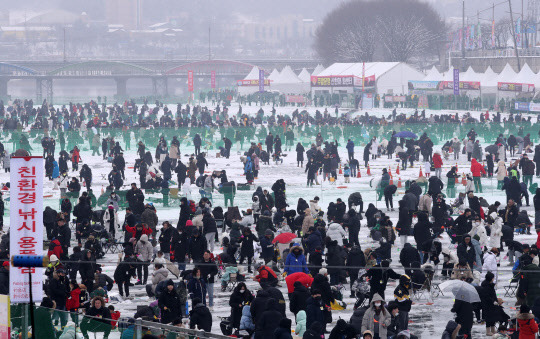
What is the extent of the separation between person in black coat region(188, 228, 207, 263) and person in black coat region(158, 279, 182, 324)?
3193 mm

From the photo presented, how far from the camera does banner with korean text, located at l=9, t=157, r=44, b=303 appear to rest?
11852 millimetres

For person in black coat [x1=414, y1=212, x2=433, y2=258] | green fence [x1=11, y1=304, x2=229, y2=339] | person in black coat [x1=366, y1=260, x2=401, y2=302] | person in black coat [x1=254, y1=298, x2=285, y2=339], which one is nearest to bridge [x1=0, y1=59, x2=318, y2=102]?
person in black coat [x1=414, y1=212, x2=433, y2=258]

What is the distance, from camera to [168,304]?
14367mm

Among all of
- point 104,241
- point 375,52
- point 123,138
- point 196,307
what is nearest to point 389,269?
point 196,307

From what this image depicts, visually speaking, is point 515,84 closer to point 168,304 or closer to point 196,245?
point 196,245

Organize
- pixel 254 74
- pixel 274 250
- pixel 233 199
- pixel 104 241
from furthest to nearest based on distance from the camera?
pixel 254 74
pixel 233 199
pixel 104 241
pixel 274 250

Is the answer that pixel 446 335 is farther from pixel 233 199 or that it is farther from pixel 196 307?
pixel 233 199

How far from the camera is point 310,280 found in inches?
617

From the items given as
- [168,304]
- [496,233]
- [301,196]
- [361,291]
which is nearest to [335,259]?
[361,291]

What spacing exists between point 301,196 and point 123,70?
3714 inches

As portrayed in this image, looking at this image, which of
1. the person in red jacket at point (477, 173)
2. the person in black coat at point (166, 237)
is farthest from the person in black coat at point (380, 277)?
the person in red jacket at point (477, 173)

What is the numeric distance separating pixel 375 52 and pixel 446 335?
97.2m

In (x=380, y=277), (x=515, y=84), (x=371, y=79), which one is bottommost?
(x=380, y=277)

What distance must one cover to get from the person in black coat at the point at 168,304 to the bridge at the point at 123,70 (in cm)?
8862
